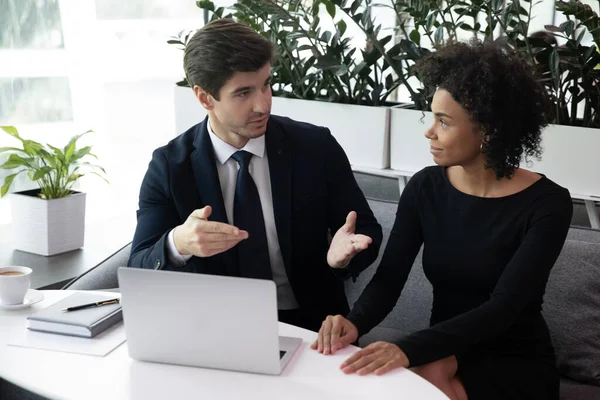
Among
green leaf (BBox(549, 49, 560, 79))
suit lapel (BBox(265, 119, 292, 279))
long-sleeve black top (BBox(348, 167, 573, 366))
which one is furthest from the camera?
green leaf (BBox(549, 49, 560, 79))

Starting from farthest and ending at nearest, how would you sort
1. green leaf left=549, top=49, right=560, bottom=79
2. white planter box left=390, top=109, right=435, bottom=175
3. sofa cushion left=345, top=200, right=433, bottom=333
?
white planter box left=390, top=109, right=435, bottom=175
green leaf left=549, top=49, right=560, bottom=79
sofa cushion left=345, top=200, right=433, bottom=333

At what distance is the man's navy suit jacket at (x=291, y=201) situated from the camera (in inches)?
76.8

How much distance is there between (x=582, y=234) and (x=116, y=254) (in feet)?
4.44

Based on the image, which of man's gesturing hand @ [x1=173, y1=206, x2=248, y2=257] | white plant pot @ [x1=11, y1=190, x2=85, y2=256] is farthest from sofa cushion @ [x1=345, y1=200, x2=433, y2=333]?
white plant pot @ [x1=11, y1=190, x2=85, y2=256]

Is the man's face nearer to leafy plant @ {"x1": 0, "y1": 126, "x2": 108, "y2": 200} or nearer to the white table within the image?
the white table

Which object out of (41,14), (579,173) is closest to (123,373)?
(579,173)

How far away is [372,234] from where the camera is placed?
78.0 inches

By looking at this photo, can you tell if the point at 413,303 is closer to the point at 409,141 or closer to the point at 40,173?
the point at 409,141

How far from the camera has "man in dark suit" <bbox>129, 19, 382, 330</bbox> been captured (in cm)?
194

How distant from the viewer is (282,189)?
1981 millimetres

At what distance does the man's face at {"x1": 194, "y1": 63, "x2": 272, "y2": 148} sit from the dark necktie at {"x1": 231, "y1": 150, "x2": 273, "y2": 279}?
0.33 feet

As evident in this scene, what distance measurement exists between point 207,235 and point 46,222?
1350 mm

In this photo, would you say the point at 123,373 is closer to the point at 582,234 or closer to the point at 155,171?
the point at 155,171

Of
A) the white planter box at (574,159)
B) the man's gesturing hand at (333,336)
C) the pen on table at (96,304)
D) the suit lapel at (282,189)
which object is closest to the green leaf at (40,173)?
the suit lapel at (282,189)
